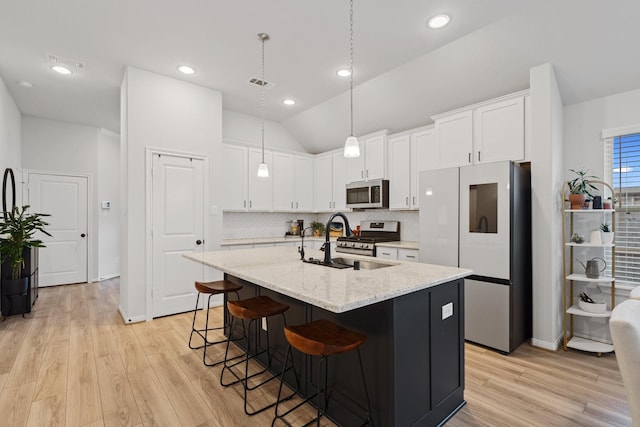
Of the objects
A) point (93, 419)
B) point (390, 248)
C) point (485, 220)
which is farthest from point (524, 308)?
point (93, 419)

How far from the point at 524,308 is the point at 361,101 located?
3.26 metres

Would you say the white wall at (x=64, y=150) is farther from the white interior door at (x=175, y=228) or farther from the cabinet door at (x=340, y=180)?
the cabinet door at (x=340, y=180)

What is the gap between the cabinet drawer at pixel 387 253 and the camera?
13.7 ft

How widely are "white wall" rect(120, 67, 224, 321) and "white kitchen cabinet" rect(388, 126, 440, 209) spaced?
2.74 m

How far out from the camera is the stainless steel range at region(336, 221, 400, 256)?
4.55 m

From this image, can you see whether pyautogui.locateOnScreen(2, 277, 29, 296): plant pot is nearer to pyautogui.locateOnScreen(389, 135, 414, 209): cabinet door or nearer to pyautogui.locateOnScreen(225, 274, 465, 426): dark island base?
pyautogui.locateOnScreen(225, 274, 465, 426): dark island base

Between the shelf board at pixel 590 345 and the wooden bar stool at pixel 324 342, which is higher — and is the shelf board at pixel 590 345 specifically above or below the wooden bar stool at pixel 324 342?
below

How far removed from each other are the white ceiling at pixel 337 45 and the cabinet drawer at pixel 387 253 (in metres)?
Result: 1.89

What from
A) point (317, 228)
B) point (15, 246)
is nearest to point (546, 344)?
point (317, 228)

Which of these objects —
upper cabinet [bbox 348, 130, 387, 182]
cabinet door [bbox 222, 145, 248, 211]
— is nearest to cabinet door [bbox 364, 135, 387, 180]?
upper cabinet [bbox 348, 130, 387, 182]

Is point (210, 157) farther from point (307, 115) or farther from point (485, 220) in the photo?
point (485, 220)

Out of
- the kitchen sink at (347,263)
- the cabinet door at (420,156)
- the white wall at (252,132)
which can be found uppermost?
the white wall at (252,132)

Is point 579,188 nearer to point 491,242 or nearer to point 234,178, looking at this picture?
point 491,242

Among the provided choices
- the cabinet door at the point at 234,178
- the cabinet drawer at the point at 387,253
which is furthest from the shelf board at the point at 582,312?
the cabinet door at the point at 234,178
